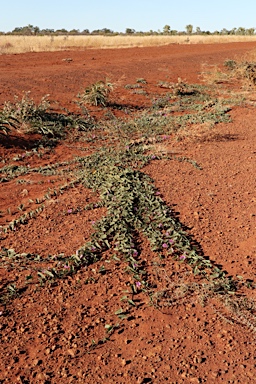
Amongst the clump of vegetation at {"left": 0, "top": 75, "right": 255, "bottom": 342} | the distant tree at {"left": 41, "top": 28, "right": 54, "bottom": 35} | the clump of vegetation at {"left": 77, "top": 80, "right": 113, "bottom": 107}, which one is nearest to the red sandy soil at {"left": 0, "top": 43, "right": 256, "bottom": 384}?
the clump of vegetation at {"left": 0, "top": 75, "right": 255, "bottom": 342}

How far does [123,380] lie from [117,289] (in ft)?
2.65

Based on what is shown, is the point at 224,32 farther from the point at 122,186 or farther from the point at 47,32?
the point at 122,186

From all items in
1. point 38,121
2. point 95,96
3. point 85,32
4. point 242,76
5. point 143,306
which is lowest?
point 143,306

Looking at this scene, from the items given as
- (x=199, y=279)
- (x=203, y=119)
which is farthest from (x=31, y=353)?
(x=203, y=119)

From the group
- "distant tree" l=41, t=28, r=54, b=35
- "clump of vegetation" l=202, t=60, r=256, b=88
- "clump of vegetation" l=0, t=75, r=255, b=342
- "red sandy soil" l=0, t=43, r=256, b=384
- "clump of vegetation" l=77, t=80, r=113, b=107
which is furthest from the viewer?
"distant tree" l=41, t=28, r=54, b=35

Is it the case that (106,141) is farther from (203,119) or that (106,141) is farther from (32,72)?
(32,72)

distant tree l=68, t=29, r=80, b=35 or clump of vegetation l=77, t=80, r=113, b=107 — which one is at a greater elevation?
distant tree l=68, t=29, r=80, b=35

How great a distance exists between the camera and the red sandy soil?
2396 mm

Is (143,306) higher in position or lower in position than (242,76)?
lower

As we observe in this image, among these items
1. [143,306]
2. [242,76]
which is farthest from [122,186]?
[242,76]

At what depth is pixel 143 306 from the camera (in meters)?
2.88

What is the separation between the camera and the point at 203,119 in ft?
24.0

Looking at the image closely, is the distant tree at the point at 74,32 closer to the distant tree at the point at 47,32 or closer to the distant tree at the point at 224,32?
the distant tree at the point at 47,32

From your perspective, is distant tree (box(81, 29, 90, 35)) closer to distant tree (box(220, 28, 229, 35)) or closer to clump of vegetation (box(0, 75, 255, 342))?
distant tree (box(220, 28, 229, 35))
